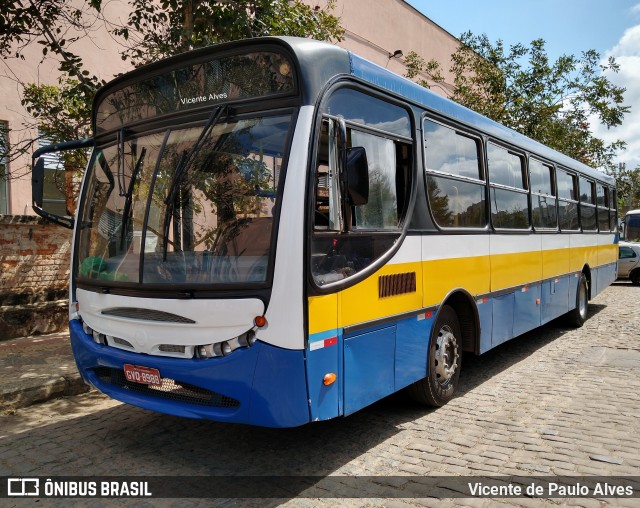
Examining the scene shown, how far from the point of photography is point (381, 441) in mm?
4691

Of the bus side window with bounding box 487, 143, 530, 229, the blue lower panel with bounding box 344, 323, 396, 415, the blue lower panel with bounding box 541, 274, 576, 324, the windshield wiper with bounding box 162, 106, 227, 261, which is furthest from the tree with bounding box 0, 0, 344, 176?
the blue lower panel with bounding box 541, 274, 576, 324

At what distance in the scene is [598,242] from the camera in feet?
38.3

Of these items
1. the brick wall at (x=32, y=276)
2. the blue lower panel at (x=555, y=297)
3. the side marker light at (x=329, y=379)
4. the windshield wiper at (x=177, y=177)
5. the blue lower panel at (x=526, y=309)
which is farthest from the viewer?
the brick wall at (x=32, y=276)

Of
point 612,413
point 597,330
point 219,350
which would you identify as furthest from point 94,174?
point 597,330

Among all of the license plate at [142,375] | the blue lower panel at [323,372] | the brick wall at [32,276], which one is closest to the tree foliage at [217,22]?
the brick wall at [32,276]

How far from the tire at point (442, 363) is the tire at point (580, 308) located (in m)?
5.31

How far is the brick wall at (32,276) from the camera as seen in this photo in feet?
27.7

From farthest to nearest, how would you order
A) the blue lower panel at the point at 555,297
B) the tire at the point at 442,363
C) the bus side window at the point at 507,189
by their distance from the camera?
1. the blue lower panel at the point at 555,297
2. the bus side window at the point at 507,189
3. the tire at the point at 442,363

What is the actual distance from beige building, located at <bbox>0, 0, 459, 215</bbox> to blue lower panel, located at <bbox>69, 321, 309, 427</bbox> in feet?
17.6

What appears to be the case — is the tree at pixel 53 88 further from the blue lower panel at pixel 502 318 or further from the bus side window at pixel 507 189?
the blue lower panel at pixel 502 318

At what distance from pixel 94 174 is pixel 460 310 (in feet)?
12.2

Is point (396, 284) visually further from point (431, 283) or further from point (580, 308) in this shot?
point (580, 308)

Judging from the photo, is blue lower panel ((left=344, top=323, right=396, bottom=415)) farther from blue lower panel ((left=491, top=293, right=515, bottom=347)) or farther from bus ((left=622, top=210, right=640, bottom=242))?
bus ((left=622, top=210, right=640, bottom=242))

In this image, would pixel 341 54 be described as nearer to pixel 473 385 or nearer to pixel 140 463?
pixel 140 463
